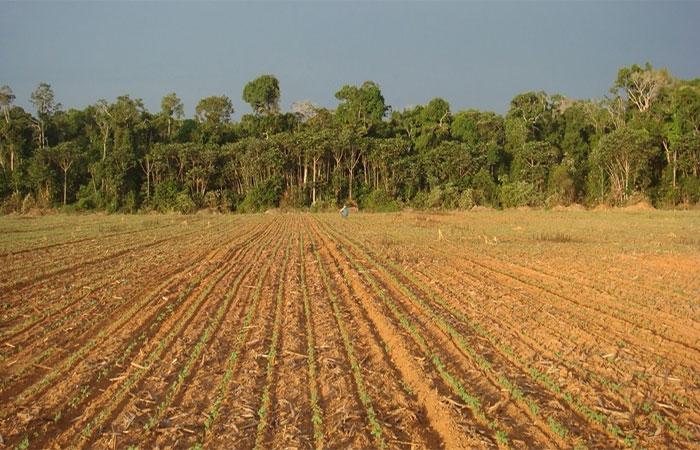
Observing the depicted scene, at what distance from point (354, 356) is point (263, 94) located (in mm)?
58236

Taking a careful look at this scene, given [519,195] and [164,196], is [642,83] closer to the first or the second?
[519,195]

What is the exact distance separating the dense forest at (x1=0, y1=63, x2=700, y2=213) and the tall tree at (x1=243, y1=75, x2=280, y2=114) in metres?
5.06

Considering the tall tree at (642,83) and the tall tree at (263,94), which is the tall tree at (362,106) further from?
the tall tree at (642,83)

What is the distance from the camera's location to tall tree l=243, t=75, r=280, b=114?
2383 inches

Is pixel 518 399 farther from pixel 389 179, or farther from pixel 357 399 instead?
pixel 389 179

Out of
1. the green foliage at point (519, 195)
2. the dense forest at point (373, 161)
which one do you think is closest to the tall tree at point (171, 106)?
the dense forest at point (373, 161)

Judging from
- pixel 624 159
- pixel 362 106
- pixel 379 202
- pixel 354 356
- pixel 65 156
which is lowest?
pixel 354 356

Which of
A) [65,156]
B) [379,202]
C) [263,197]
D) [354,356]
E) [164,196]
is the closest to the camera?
[354,356]

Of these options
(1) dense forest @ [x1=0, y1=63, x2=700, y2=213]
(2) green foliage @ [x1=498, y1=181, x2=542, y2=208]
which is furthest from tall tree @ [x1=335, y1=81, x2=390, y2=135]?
(2) green foliage @ [x1=498, y1=181, x2=542, y2=208]

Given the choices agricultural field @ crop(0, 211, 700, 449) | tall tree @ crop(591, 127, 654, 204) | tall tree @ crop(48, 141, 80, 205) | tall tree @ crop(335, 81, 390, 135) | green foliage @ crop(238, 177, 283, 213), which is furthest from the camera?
tall tree @ crop(335, 81, 390, 135)

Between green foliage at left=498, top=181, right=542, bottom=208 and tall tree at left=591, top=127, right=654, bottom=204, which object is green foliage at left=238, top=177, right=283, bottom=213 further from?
tall tree at left=591, top=127, right=654, bottom=204

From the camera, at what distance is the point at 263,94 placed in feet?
198

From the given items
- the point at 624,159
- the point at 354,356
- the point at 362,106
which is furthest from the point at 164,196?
the point at 354,356

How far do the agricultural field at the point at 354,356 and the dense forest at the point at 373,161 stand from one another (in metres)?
36.1
